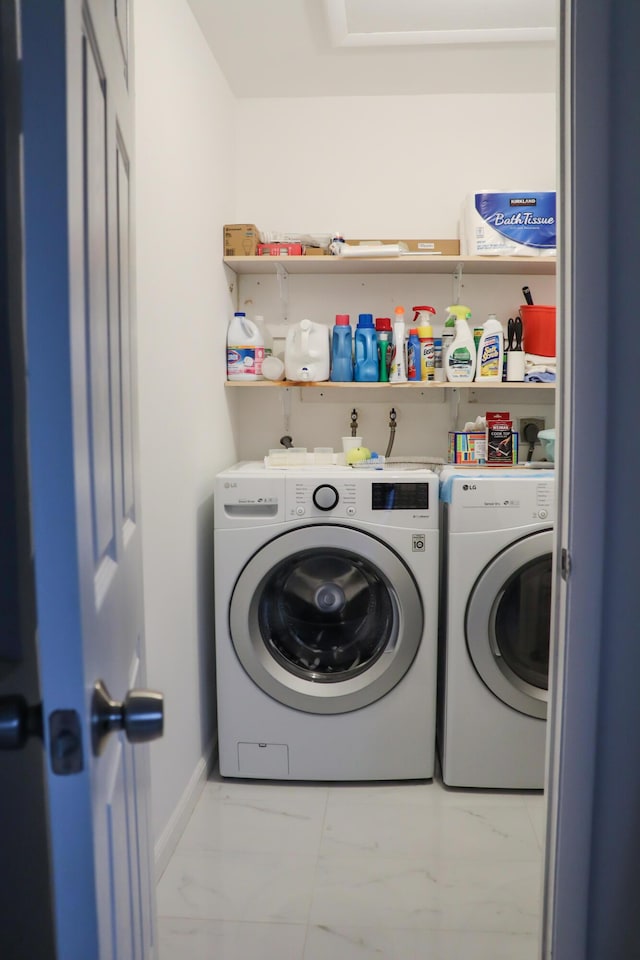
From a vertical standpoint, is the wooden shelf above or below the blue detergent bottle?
below

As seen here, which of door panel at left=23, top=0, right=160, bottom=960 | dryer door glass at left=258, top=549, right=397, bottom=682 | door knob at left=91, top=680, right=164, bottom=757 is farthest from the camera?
dryer door glass at left=258, top=549, right=397, bottom=682

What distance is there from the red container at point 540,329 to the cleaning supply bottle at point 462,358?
0.25 meters

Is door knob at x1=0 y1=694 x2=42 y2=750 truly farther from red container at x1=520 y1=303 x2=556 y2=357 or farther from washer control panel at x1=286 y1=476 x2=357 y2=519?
red container at x1=520 y1=303 x2=556 y2=357

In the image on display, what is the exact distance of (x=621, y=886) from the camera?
3.80 feet

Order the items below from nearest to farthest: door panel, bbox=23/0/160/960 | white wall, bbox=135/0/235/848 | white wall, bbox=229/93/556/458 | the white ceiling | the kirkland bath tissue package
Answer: door panel, bbox=23/0/160/960
white wall, bbox=135/0/235/848
the white ceiling
the kirkland bath tissue package
white wall, bbox=229/93/556/458

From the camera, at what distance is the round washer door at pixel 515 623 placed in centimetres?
224

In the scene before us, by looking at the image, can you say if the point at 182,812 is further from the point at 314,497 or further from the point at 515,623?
the point at 515,623

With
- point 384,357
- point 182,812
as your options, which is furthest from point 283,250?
point 182,812

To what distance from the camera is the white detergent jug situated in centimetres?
266

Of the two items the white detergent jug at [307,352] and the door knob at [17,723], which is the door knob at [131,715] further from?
the white detergent jug at [307,352]

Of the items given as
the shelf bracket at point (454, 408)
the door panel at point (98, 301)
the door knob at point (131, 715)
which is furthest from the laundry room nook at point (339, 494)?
the door knob at point (131, 715)

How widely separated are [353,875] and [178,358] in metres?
1.44

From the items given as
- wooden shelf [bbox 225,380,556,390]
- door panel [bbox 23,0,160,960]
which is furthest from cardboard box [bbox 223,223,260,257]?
door panel [bbox 23,0,160,960]

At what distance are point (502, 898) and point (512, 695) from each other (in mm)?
595
